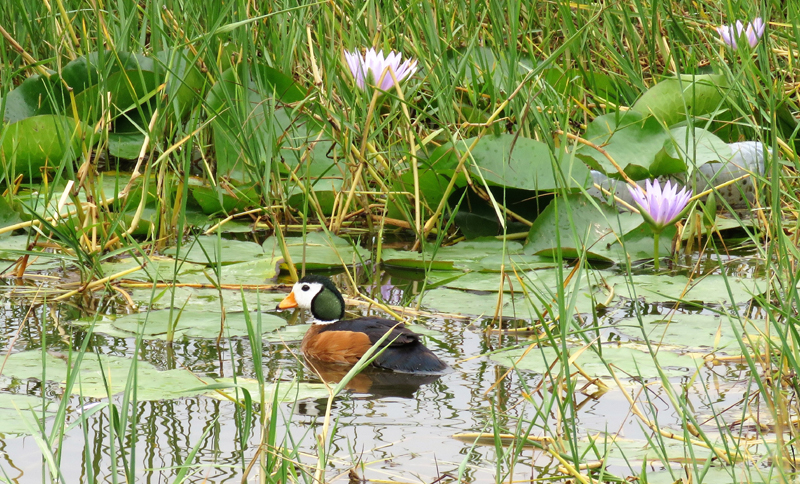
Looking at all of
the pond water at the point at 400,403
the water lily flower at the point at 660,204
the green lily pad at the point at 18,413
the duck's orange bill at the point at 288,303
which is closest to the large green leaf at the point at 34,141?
the pond water at the point at 400,403

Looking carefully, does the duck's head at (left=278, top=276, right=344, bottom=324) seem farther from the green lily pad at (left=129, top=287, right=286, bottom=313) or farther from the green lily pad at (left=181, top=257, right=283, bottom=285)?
the green lily pad at (left=181, top=257, right=283, bottom=285)

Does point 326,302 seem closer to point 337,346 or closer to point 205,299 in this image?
point 337,346

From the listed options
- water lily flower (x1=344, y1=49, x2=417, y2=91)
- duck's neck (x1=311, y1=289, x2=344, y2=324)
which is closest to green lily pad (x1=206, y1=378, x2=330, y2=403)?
duck's neck (x1=311, y1=289, x2=344, y2=324)

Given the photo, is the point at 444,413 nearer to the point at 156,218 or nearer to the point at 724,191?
the point at 156,218

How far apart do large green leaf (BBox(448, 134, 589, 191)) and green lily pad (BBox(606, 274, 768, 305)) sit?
70 centimetres

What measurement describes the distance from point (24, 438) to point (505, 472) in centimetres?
118

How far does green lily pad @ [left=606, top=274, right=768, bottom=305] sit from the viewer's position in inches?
143

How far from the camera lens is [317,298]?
3.74 metres

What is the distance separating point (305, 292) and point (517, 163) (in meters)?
1.25

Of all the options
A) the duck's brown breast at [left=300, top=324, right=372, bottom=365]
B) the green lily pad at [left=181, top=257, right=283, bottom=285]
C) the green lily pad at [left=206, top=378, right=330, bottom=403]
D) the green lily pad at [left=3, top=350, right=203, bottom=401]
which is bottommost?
the green lily pad at [left=206, top=378, right=330, bottom=403]

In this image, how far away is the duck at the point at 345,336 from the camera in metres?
3.22

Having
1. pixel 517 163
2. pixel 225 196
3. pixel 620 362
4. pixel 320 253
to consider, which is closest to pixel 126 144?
pixel 225 196

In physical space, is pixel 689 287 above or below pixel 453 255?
below

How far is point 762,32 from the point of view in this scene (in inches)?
196
